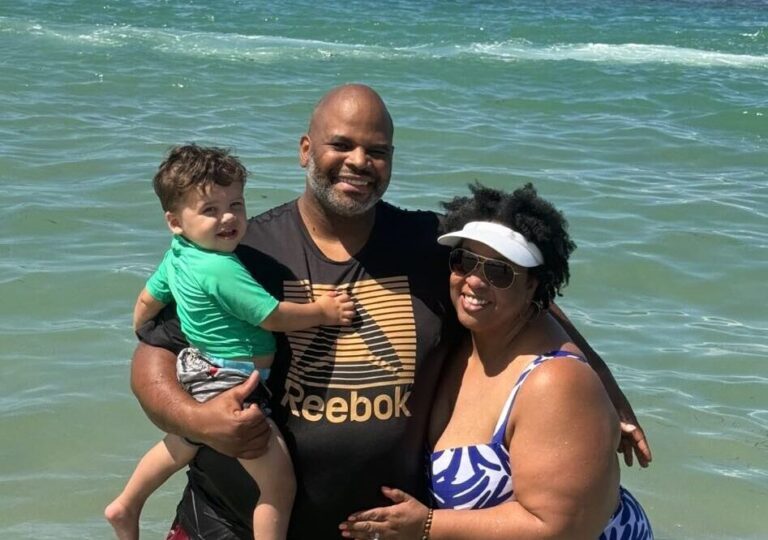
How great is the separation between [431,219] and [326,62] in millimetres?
15008

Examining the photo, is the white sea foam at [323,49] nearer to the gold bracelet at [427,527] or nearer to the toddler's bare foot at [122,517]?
the toddler's bare foot at [122,517]

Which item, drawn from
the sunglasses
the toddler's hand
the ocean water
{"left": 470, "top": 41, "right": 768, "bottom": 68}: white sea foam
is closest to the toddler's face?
the toddler's hand

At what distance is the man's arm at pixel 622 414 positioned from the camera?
152 inches

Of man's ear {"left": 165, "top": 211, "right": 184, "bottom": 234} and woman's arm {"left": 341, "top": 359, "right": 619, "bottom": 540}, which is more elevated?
man's ear {"left": 165, "top": 211, "right": 184, "bottom": 234}

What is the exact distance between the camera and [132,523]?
4125mm

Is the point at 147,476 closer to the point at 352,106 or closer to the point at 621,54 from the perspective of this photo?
the point at 352,106

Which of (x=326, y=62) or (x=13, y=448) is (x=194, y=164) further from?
(x=326, y=62)

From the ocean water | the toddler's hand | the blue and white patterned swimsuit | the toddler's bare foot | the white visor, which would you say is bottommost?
the ocean water

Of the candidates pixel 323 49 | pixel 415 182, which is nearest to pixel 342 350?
pixel 415 182

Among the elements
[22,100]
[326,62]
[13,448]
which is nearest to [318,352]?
[13,448]

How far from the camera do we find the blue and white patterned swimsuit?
3576mm

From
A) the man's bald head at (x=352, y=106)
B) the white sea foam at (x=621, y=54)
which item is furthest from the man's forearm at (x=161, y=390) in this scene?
the white sea foam at (x=621, y=54)

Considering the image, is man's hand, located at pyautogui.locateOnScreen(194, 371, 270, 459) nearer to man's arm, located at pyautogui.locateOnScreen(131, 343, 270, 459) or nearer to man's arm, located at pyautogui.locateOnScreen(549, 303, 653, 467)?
man's arm, located at pyautogui.locateOnScreen(131, 343, 270, 459)

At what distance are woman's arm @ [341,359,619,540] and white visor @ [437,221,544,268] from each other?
0.95 feet
